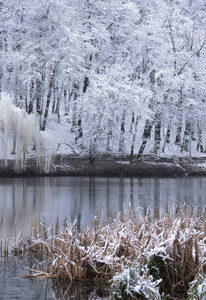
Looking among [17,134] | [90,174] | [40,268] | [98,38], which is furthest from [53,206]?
[98,38]

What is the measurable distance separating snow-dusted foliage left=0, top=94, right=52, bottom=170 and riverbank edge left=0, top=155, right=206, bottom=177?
73cm

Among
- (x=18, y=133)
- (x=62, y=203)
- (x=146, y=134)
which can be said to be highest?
(x=146, y=134)

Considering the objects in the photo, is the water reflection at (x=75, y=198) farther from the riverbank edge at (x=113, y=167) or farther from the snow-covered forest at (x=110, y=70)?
the snow-covered forest at (x=110, y=70)

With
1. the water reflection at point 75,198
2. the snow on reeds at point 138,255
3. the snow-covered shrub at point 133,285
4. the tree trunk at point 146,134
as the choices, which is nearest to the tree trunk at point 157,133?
the tree trunk at point 146,134

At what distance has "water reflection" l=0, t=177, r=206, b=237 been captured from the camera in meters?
15.5

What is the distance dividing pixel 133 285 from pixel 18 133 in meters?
23.3

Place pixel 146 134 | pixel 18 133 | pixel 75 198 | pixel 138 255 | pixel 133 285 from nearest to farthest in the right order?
pixel 133 285 → pixel 138 255 → pixel 75 198 → pixel 18 133 → pixel 146 134

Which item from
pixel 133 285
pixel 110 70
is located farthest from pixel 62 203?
pixel 110 70

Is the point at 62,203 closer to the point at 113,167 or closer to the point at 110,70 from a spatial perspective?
the point at 113,167

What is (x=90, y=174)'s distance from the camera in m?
33.6

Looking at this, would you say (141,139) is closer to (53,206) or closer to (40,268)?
(53,206)

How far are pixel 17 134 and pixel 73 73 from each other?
10236 mm

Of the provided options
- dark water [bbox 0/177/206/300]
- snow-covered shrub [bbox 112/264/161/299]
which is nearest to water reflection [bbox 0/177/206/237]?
dark water [bbox 0/177/206/300]

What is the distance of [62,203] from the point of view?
18953 millimetres
